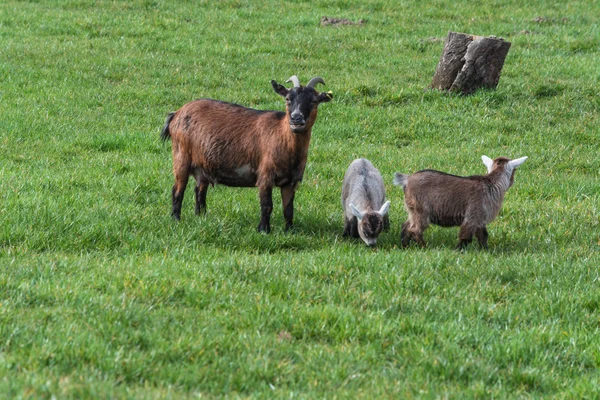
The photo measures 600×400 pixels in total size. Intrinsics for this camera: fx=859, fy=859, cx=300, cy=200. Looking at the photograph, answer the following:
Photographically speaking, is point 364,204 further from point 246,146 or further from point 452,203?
point 246,146

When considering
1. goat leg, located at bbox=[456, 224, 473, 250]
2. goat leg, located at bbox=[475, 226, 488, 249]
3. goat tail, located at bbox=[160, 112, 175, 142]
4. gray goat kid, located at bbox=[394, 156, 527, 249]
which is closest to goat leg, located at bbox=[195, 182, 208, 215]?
goat tail, located at bbox=[160, 112, 175, 142]

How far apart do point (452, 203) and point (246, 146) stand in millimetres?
2697

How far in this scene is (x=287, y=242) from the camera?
32.3 ft

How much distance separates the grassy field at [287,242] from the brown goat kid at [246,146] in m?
0.46

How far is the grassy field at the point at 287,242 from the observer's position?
602 cm

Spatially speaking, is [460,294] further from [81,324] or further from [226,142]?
[226,142]

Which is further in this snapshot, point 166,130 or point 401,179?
point 166,130

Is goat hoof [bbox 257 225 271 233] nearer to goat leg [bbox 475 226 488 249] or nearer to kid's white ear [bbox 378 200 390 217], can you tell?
kid's white ear [bbox 378 200 390 217]

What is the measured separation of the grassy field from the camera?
19.7 feet

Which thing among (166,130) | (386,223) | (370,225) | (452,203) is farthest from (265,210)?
(452,203)

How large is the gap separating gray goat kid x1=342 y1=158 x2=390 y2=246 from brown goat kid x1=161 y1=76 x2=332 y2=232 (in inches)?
28.7

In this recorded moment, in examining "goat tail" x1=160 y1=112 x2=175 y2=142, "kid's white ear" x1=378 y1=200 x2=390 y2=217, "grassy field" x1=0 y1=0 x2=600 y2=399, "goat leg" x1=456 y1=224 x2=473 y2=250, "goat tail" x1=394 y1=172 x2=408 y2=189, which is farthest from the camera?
"goat tail" x1=160 y1=112 x2=175 y2=142

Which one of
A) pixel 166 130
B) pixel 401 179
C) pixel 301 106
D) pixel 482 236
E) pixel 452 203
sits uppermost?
pixel 301 106

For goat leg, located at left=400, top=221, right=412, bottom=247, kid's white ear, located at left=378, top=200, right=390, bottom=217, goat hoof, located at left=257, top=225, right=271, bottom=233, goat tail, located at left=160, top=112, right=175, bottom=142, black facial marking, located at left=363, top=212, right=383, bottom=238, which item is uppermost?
goat tail, located at left=160, top=112, right=175, bottom=142
